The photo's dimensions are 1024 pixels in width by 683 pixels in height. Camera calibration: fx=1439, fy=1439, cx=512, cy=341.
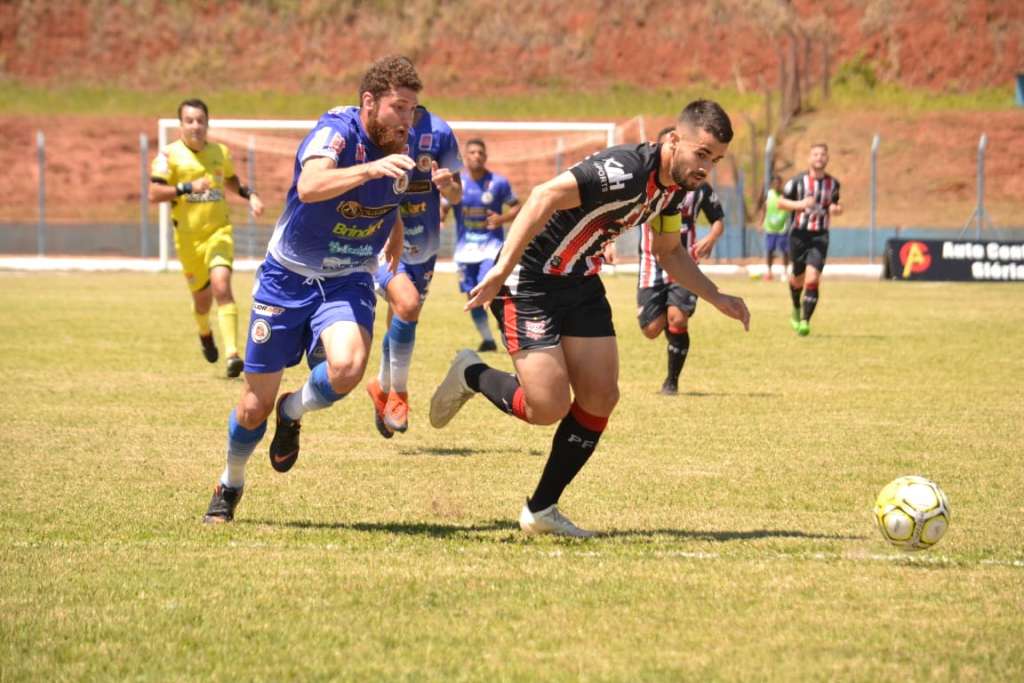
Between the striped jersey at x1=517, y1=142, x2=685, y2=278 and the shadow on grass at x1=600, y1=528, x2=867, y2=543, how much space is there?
3.92 feet

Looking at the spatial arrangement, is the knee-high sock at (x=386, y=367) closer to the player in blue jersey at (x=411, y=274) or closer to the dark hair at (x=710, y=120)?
the player in blue jersey at (x=411, y=274)

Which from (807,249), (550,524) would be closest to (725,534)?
(550,524)

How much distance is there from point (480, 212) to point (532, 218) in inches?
389

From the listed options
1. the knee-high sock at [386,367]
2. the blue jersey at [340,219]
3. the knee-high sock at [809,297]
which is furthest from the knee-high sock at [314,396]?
the knee-high sock at [809,297]

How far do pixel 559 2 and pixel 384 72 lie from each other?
191 feet

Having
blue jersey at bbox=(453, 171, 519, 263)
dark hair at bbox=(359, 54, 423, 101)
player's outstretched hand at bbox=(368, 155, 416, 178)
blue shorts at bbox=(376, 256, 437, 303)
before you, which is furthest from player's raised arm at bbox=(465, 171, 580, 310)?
blue jersey at bbox=(453, 171, 519, 263)

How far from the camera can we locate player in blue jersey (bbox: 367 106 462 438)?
8.71 metres

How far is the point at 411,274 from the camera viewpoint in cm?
1021

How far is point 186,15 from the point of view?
63.2 meters

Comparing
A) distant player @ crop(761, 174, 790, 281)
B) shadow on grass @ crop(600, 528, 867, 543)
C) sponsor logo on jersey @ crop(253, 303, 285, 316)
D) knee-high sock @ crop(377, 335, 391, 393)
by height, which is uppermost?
sponsor logo on jersey @ crop(253, 303, 285, 316)

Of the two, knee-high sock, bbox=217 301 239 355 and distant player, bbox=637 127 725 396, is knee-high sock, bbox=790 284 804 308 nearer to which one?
distant player, bbox=637 127 725 396

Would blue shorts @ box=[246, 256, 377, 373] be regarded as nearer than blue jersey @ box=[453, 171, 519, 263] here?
Yes

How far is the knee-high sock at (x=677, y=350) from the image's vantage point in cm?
1218

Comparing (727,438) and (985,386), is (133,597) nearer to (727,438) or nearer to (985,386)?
(727,438)
